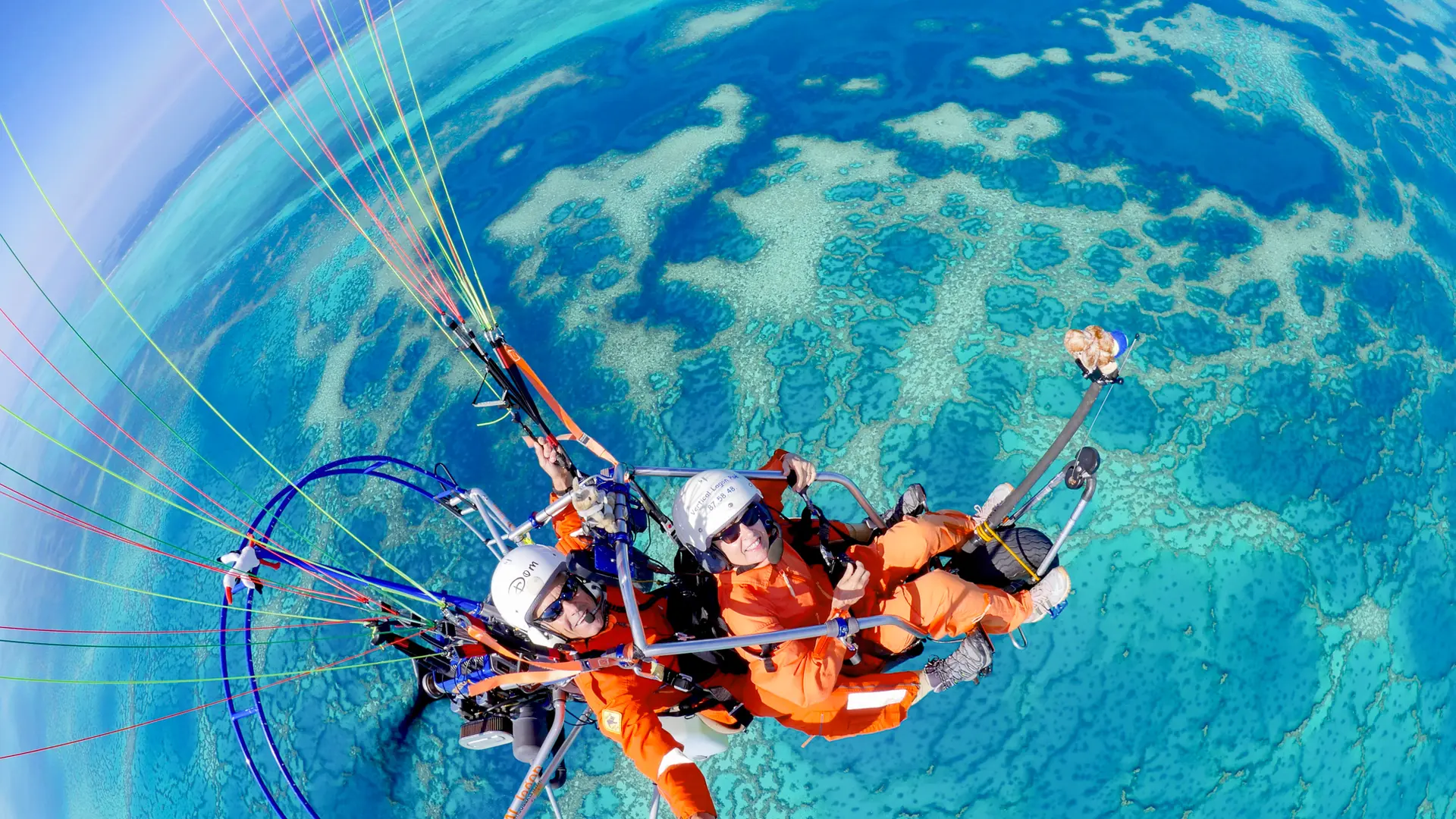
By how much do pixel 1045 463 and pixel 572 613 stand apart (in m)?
2.92

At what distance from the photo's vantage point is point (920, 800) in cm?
628

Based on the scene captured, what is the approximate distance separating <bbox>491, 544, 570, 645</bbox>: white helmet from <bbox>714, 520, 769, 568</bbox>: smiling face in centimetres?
88

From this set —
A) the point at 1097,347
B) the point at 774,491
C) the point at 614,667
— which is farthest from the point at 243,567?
the point at 1097,347

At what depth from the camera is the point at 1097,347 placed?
338 cm

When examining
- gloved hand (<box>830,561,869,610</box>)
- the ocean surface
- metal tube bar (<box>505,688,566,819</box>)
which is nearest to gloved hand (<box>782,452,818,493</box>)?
gloved hand (<box>830,561,869,610</box>)

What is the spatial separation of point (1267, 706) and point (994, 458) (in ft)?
11.2

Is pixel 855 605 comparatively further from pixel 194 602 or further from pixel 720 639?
pixel 194 602

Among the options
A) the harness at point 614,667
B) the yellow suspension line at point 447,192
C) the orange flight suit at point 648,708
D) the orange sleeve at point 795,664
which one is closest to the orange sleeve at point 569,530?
the orange flight suit at point 648,708

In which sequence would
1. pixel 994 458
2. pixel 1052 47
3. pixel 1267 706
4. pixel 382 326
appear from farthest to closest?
pixel 1052 47, pixel 382 326, pixel 994 458, pixel 1267 706

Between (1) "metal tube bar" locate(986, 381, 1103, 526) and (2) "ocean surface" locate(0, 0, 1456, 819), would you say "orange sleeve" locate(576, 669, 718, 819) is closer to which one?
(1) "metal tube bar" locate(986, 381, 1103, 526)

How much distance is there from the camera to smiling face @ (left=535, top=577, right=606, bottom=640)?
3.37m

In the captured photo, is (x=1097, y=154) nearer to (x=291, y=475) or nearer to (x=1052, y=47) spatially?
(x=1052, y=47)

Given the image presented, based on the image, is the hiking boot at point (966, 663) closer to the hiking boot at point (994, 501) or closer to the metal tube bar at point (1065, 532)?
the metal tube bar at point (1065, 532)

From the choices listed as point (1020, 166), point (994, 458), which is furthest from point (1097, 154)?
point (994, 458)
